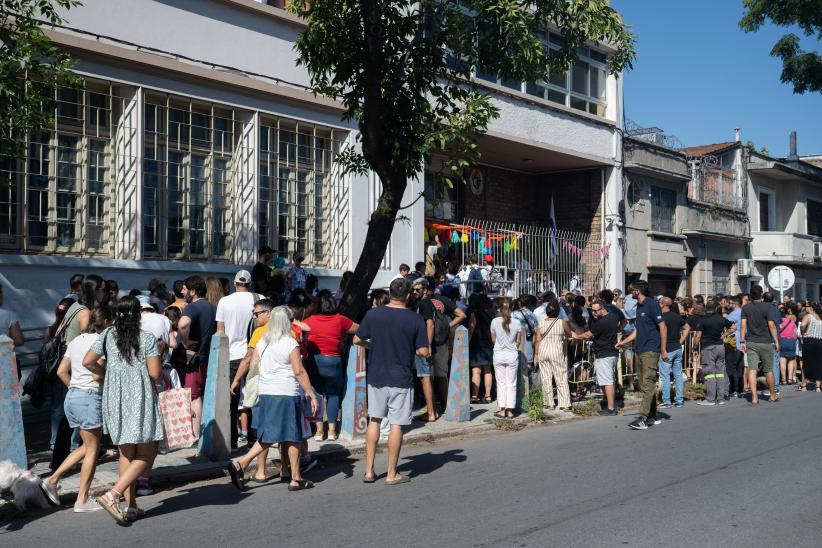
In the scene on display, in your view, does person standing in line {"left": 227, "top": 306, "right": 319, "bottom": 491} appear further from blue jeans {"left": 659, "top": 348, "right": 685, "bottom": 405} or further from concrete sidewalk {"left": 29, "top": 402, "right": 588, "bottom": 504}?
blue jeans {"left": 659, "top": 348, "right": 685, "bottom": 405}

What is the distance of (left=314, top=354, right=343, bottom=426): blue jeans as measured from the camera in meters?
10.4

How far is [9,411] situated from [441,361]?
21.8ft

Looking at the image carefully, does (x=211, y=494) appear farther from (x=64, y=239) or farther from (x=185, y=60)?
(x=185, y=60)

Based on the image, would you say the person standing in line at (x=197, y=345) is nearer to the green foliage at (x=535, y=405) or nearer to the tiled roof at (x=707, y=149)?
the green foliage at (x=535, y=405)

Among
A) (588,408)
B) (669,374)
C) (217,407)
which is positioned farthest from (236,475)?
(669,374)

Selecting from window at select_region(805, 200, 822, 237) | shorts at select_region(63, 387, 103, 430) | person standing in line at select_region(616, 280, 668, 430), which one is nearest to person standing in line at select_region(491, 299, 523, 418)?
person standing in line at select_region(616, 280, 668, 430)

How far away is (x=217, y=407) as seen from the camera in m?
9.33

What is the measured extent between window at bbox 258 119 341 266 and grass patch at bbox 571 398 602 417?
17.2 feet

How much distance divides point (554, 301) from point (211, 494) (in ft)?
23.5

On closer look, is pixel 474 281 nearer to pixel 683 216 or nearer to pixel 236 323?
pixel 236 323

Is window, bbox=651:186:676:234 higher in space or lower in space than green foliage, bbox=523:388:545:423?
higher

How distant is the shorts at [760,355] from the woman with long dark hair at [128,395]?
12.1 m

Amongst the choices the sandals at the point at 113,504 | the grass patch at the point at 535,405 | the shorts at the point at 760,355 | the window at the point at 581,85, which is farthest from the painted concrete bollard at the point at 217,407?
the window at the point at 581,85

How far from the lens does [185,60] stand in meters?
13.6
